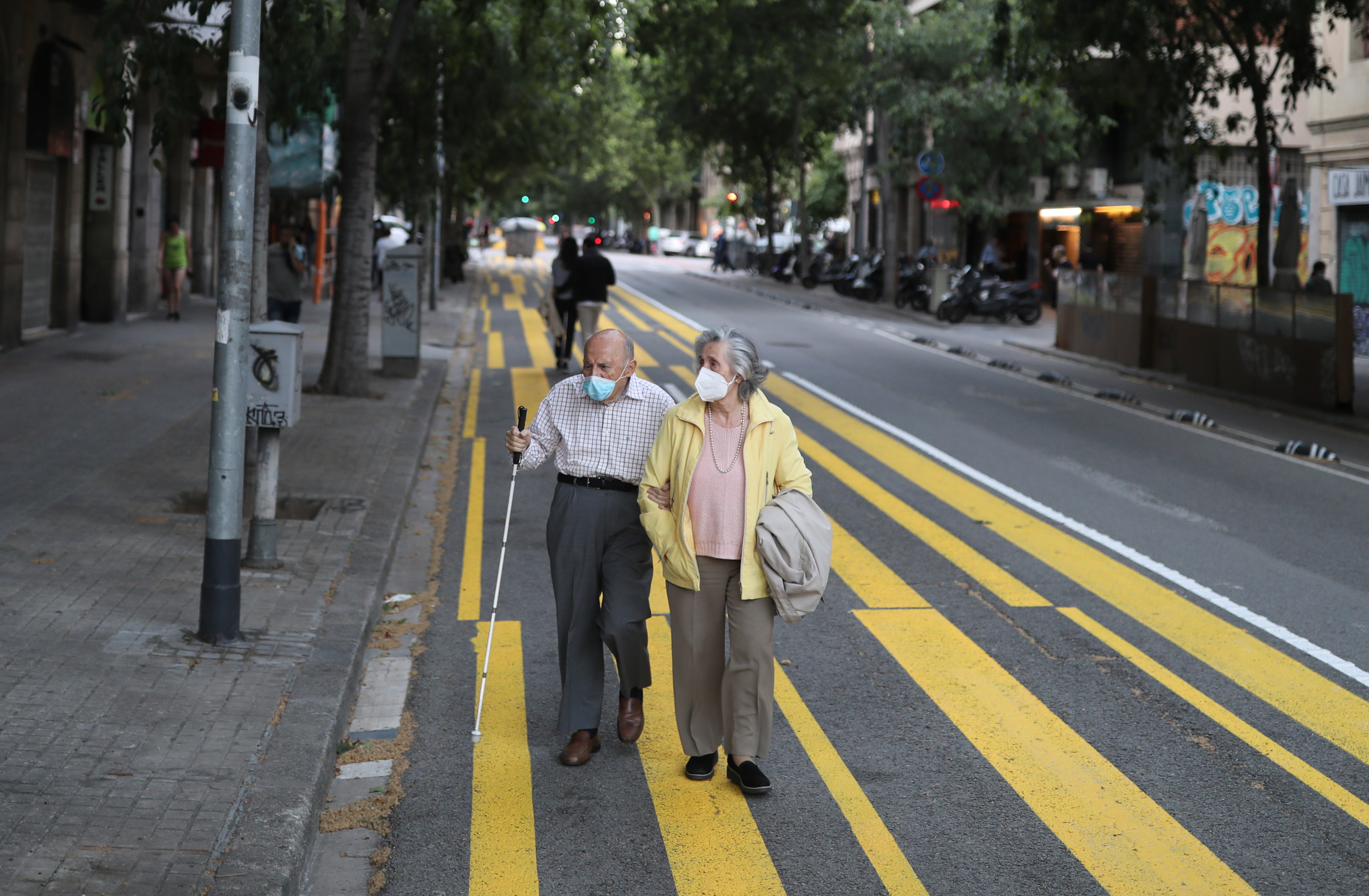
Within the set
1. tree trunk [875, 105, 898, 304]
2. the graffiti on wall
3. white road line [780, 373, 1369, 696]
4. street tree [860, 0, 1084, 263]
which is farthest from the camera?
tree trunk [875, 105, 898, 304]

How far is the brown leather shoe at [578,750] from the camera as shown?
548 cm

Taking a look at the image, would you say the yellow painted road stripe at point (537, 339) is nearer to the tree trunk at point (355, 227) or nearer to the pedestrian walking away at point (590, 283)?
the pedestrian walking away at point (590, 283)

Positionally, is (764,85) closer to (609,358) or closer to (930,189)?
(930,189)

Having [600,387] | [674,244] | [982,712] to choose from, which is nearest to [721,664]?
[600,387]

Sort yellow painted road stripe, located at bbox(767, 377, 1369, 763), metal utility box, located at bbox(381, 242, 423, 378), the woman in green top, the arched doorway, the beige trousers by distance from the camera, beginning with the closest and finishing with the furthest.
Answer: the beige trousers
yellow painted road stripe, located at bbox(767, 377, 1369, 763)
metal utility box, located at bbox(381, 242, 423, 378)
the arched doorway
the woman in green top

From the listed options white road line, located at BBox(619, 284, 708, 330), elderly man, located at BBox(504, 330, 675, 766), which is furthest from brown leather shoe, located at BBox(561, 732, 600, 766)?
Result: white road line, located at BBox(619, 284, 708, 330)

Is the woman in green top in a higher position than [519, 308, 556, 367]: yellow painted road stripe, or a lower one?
higher

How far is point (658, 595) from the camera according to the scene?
813 centimetres

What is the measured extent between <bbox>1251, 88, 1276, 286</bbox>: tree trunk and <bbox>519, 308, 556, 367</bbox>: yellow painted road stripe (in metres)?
10.0

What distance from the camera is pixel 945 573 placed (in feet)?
28.7

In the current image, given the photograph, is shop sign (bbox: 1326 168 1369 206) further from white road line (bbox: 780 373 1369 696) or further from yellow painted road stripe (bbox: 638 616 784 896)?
yellow painted road stripe (bbox: 638 616 784 896)

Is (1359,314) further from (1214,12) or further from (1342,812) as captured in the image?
(1342,812)

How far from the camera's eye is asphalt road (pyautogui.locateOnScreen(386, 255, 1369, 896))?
470 cm

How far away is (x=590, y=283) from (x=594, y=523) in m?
12.8
